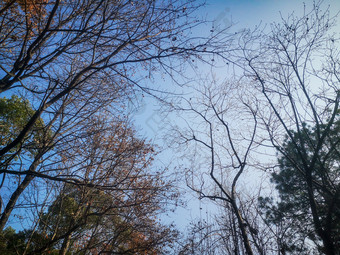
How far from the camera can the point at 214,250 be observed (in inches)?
286

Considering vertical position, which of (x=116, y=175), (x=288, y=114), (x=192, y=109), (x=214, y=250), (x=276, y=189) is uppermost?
(x=192, y=109)

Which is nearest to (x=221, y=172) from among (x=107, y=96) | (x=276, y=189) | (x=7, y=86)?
(x=276, y=189)

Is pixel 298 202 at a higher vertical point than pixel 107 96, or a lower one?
lower

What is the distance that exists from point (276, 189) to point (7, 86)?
9024 millimetres

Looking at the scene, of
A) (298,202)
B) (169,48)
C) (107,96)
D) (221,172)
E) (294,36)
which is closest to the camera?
(169,48)

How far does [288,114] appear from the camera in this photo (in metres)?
5.61

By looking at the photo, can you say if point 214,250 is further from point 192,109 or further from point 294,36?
point 294,36

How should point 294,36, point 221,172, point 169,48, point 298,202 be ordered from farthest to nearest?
point 221,172 < point 298,202 < point 294,36 < point 169,48

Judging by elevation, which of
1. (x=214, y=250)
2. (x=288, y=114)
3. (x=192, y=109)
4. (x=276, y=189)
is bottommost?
(x=214, y=250)

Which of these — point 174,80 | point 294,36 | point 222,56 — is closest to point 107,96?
point 174,80

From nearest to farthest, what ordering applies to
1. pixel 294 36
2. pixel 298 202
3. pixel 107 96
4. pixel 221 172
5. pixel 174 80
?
pixel 174 80 → pixel 107 96 → pixel 294 36 → pixel 298 202 → pixel 221 172

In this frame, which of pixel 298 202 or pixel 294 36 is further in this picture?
pixel 298 202

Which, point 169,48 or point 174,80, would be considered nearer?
point 169,48

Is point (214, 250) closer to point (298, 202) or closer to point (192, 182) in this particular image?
point (192, 182)
